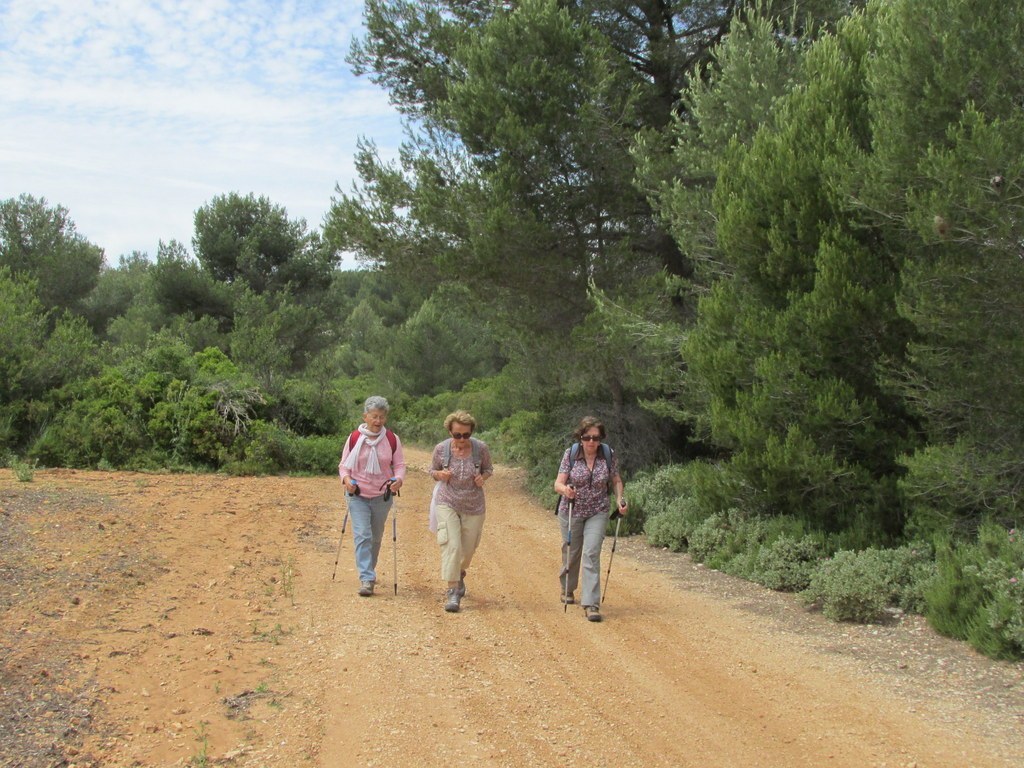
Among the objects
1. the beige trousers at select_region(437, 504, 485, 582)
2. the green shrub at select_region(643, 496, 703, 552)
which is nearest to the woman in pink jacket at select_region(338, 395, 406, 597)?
the beige trousers at select_region(437, 504, 485, 582)

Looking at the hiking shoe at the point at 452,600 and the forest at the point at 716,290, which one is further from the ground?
the forest at the point at 716,290

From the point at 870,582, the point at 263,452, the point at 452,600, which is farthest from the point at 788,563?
the point at 263,452

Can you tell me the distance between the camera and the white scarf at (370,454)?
8.85 metres

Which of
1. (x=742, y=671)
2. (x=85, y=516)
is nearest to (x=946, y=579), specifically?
(x=742, y=671)

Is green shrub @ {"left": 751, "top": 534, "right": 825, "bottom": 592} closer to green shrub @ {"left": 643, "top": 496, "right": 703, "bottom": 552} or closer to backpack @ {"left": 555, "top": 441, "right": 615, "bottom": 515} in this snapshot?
green shrub @ {"left": 643, "top": 496, "right": 703, "bottom": 552}

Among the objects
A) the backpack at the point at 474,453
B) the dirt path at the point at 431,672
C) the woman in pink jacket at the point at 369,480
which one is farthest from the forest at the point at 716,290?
the woman in pink jacket at the point at 369,480

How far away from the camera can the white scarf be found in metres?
8.85

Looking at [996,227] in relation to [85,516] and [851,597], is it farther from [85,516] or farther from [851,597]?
[85,516]

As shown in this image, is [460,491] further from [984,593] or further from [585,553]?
[984,593]

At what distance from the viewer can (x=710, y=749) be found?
17.0 feet

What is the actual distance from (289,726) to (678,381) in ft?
31.1

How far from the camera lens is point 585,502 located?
852cm

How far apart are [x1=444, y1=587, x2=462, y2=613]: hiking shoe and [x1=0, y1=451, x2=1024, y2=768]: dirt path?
113 millimetres

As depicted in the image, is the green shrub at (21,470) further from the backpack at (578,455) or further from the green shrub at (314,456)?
the backpack at (578,455)
